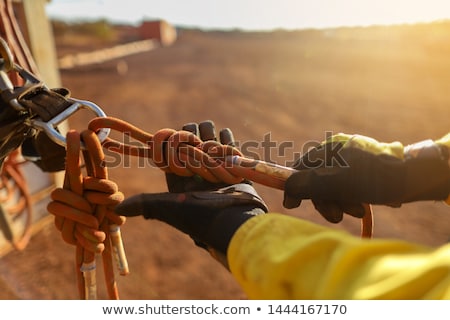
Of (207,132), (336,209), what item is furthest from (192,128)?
(336,209)

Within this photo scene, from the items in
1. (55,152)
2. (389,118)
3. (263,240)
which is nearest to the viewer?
(263,240)

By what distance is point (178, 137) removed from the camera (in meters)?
0.86

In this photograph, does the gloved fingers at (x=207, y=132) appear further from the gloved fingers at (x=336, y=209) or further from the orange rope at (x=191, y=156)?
the gloved fingers at (x=336, y=209)

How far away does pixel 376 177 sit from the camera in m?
0.81

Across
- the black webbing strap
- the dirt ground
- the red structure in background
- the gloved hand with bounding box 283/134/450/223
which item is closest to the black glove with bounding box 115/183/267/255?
the gloved hand with bounding box 283/134/450/223

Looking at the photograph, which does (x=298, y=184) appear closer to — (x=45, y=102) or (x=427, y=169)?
(x=427, y=169)

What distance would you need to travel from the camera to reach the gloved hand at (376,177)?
811mm

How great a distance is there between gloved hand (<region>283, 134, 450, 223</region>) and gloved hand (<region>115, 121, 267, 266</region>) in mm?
129

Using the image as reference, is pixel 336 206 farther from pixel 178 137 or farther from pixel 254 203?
pixel 178 137

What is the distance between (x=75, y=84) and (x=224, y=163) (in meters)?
7.10

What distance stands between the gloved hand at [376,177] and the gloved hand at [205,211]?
129 millimetres

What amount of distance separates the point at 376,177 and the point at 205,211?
367 mm

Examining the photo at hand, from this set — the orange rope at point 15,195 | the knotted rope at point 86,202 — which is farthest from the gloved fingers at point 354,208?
the orange rope at point 15,195
